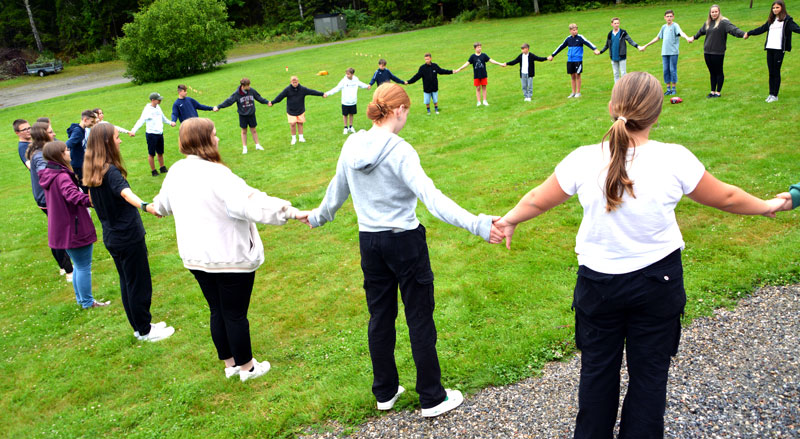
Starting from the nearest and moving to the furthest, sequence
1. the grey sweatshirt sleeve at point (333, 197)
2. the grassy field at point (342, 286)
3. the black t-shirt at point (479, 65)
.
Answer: the grey sweatshirt sleeve at point (333, 197) → the grassy field at point (342, 286) → the black t-shirt at point (479, 65)

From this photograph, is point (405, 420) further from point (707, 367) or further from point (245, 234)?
point (707, 367)

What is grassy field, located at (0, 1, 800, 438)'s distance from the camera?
5074 mm

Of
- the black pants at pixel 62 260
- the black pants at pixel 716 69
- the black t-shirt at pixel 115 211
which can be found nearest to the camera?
the black t-shirt at pixel 115 211

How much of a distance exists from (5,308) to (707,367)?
9.32m

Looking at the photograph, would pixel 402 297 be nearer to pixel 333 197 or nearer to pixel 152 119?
pixel 333 197

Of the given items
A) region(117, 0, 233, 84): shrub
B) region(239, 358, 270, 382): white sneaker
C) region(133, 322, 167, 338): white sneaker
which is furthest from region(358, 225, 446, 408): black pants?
region(117, 0, 233, 84): shrub

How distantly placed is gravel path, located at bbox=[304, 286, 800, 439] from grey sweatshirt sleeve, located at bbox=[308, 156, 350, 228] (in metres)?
1.71

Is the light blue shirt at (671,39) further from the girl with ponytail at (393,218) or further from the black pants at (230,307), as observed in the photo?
the black pants at (230,307)

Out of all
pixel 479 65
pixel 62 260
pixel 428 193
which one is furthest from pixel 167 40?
pixel 428 193

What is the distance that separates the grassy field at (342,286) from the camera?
5.07 metres

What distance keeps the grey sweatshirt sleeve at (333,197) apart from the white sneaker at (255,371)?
1.88 metres

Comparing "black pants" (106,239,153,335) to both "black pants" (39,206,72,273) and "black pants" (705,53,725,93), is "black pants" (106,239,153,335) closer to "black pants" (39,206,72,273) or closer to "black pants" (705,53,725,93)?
"black pants" (39,206,72,273)

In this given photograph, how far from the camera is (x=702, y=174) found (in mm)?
2975

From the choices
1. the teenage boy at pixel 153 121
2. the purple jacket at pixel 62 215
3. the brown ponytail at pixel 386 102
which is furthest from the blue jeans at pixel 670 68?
the purple jacket at pixel 62 215
